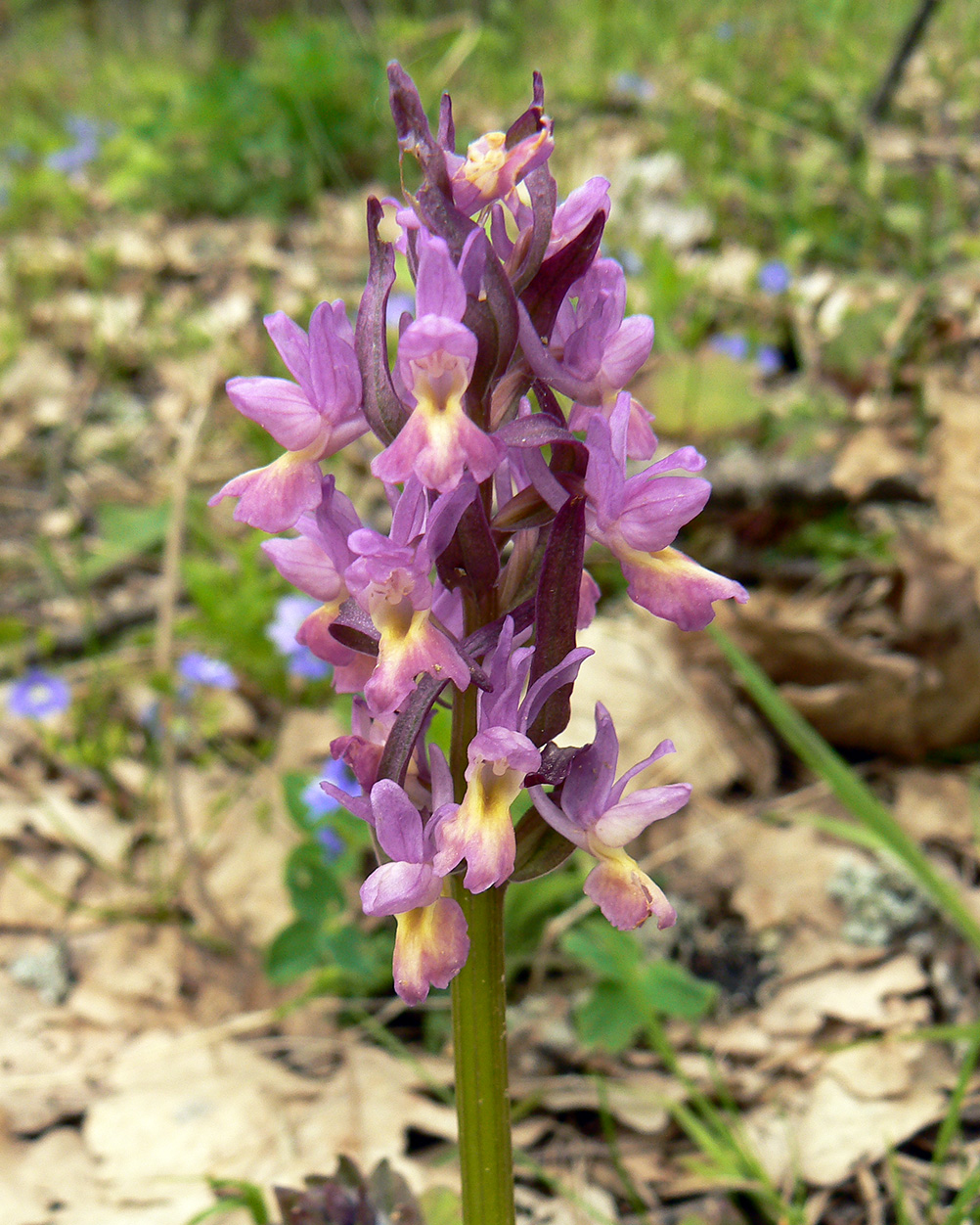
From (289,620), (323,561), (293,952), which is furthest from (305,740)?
(323,561)

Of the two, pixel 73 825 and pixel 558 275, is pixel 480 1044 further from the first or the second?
pixel 73 825

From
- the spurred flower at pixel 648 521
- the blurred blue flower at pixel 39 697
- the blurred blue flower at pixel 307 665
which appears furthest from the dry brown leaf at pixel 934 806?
the blurred blue flower at pixel 39 697

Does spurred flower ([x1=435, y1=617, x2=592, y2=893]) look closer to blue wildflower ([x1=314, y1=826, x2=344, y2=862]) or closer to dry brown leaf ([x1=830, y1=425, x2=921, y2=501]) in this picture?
blue wildflower ([x1=314, y1=826, x2=344, y2=862])

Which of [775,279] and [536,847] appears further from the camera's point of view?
[775,279]

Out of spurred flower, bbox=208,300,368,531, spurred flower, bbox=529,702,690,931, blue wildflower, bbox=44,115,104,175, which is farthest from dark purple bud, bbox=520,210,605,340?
blue wildflower, bbox=44,115,104,175

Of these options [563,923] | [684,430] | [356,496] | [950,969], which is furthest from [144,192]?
[950,969]

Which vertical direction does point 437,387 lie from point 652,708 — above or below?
below

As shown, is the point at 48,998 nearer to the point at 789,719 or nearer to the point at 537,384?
the point at 789,719
